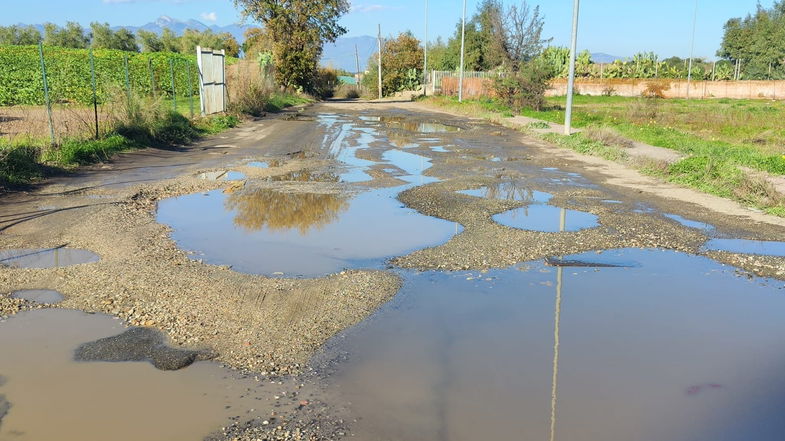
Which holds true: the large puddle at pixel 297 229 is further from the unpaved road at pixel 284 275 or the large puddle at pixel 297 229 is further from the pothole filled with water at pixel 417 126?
the pothole filled with water at pixel 417 126

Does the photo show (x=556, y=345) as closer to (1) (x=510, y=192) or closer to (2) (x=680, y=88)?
(1) (x=510, y=192)

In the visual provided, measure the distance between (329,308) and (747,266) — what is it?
4.77 metres

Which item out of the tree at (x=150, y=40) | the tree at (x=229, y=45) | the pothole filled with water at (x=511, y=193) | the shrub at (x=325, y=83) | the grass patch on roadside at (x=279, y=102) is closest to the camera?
the pothole filled with water at (x=511, y=193)

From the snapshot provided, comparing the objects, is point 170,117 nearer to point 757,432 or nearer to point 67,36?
point 757,432

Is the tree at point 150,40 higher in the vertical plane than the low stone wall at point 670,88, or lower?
higher

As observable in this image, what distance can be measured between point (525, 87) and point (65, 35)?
A: 5364 cm

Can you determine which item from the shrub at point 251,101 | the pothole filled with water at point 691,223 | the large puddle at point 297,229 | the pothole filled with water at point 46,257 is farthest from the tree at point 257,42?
the pothole filled with water at point 46,257

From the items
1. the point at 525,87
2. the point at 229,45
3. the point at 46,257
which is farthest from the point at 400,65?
the point at 46,257

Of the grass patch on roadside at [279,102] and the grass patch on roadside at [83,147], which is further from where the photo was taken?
the grass patch on roadside at [279,102]

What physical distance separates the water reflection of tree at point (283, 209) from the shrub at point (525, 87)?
23714 millimetres

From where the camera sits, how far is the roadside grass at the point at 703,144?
432 inches

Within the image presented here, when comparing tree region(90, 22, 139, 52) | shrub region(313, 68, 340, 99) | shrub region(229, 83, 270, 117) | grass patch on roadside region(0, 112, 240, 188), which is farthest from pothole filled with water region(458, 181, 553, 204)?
tree region(90, 22, 139, 52)

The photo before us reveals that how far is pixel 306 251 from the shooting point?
24.2ft

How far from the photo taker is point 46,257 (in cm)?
667
